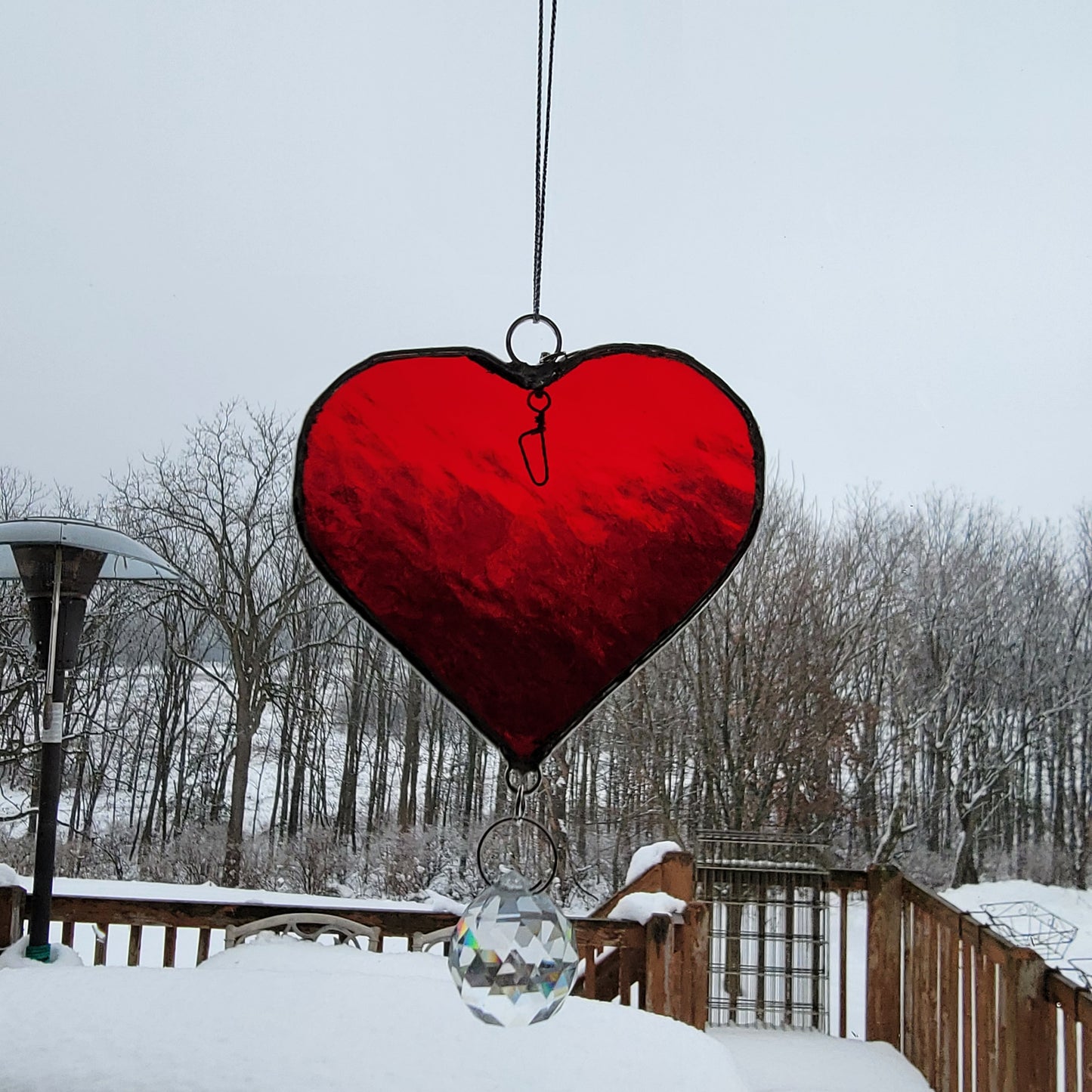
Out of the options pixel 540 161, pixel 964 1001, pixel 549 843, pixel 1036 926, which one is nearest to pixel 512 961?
pixel 549 843

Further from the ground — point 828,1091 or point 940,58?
point 940,58

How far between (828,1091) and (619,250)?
2.51m

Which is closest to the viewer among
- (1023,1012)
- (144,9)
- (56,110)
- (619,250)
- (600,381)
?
(600,381)

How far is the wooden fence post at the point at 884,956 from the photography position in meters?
3.04

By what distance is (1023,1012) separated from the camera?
2018mm

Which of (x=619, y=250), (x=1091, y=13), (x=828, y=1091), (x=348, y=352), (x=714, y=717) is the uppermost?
(x=1091, y=13)

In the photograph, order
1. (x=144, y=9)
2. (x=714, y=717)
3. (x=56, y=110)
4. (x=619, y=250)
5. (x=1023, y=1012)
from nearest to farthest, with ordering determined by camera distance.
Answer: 1. (x=1023, y=1012)
2. (x=619, y=250)
3. (x=144, y=9)
4. (x=56, y=110)
5. (x=714, y=717)

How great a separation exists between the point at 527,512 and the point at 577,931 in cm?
148

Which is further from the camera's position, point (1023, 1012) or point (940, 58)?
point (940, 58)

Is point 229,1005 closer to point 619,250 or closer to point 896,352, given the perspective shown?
point 619,250

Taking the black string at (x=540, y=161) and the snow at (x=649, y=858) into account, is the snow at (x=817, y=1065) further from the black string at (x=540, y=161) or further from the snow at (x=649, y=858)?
the black string at (x=540, y=161)

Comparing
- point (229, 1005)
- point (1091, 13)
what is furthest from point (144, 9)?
point (229, 1005)

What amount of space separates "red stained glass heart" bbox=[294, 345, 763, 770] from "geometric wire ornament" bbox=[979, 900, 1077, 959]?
391cm

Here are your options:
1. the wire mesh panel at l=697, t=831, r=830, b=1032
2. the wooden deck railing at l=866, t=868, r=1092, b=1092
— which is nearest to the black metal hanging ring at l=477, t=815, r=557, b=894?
the wooden deck railing at l=866, t=868, r=1092, b=1092
